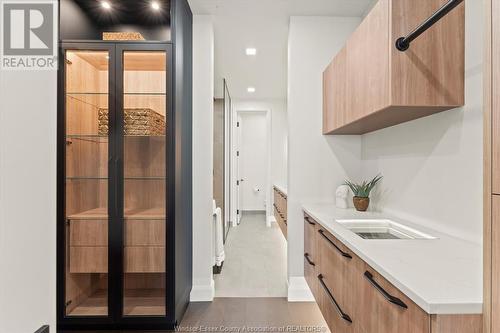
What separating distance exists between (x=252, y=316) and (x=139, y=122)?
6.23 feet

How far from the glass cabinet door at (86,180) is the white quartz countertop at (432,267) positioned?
1832 mm

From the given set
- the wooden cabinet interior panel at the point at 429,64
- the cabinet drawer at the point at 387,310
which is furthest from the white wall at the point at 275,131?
the cabinet drawer at the point at 387,310

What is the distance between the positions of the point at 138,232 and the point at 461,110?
2.31m

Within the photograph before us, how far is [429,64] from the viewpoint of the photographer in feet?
4.76

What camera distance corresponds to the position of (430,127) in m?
1.68

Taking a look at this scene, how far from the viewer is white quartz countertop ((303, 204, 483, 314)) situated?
32.3 inches

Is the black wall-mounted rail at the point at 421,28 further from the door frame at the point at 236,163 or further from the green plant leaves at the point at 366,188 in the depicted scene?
the door frame at the point at 236,163

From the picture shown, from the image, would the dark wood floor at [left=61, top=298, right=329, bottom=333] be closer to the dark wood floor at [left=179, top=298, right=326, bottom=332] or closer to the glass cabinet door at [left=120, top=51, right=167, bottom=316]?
the dark wood floor at [left=179, top=298, right=326, bottom=332]

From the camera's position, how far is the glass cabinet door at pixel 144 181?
2195mm

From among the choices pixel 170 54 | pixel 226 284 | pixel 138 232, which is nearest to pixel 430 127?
pixel 170 54

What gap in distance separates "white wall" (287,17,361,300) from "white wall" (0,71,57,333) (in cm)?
231

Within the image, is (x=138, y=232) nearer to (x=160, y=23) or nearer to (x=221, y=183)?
(x=160, y=23)

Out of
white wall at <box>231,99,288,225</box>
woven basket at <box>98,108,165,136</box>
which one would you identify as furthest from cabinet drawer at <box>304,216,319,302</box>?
white wall at <box>231,99,288,225</box>

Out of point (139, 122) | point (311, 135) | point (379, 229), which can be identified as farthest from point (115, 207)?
point (379, 229)
